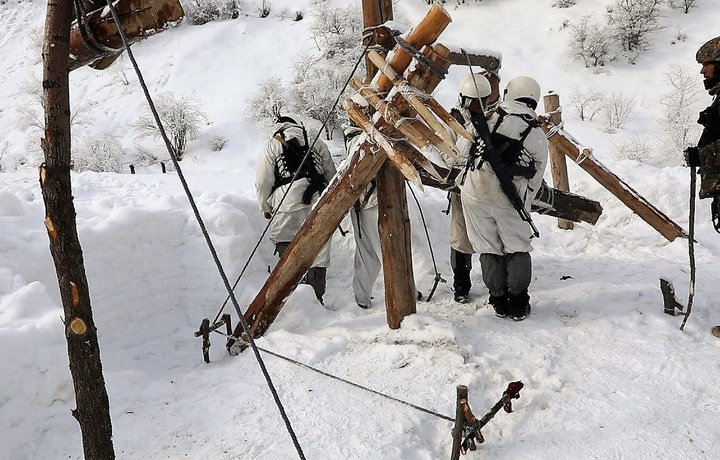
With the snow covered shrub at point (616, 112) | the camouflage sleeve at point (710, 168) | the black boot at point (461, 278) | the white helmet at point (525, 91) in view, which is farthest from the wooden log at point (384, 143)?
the snow covered shrub at point (616, 112)

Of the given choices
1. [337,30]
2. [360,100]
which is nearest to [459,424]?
[360,100]

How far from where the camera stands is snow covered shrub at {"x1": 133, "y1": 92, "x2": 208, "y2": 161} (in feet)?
49.3

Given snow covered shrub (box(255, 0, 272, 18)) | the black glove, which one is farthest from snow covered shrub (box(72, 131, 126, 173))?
the black glove

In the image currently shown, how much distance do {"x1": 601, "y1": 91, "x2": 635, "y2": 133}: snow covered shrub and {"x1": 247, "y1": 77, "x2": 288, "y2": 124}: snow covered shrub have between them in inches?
381

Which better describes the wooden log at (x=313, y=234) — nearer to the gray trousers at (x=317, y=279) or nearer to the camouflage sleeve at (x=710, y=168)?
the gray trousers at (x=317, y=279)

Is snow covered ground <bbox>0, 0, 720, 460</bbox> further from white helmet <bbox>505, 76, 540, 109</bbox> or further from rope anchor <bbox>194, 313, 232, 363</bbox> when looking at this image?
white helmet <bbox>505, 76, 540, 109</bbox>

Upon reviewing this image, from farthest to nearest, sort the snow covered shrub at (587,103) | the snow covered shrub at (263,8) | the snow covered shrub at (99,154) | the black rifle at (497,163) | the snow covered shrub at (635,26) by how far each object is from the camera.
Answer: the snow covered shrub at (263,8) < the snow covered shrub at (635,26) < the snow covered shrub at (587,103) < the snow covered shrub at (99,154) < the black rifle at (497,163)

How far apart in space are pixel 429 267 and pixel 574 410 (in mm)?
2697

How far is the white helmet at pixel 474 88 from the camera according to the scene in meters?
3.81

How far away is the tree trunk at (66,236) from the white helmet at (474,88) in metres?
2.72

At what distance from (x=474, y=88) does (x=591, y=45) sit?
15.6 m

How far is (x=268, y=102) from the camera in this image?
15828 millimetres

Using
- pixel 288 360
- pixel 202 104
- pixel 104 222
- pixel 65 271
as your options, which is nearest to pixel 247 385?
pixel 288 360

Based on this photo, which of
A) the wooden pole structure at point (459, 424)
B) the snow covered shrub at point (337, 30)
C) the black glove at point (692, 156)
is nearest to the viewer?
the wooden pole structure at point (459, 424)
